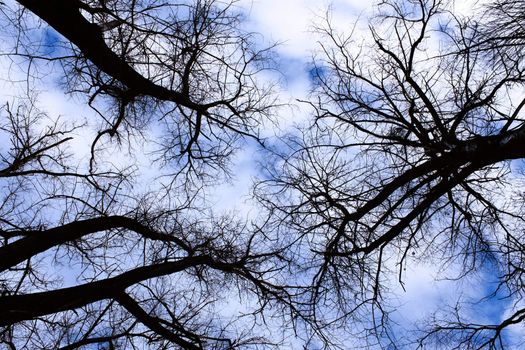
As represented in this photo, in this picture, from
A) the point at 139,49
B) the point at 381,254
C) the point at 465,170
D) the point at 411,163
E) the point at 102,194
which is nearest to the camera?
the point at 465,170

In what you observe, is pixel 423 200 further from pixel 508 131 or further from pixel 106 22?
pixel 106 22

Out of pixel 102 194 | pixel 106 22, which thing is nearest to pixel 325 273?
pixel 102 194

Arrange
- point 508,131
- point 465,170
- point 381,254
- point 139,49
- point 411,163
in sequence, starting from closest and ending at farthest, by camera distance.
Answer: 1. point 508,131
2. point 465,170
3. point 411,163
4. point 381,254
5. point 139,49

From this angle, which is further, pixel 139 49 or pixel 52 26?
pixel 139 49

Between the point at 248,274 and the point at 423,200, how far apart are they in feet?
9.62

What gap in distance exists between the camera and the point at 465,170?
5.53m

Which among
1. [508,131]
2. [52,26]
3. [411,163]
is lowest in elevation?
[508,131]

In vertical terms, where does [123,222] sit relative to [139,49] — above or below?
below

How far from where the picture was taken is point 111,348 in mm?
6500

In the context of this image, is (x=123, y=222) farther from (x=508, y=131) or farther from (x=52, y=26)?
(x=508, y=131)

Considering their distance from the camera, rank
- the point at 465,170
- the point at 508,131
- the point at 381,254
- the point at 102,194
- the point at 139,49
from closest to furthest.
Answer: the point at 508,131, the point at 465,170, the point at 381,254, the point at 139,49, the point at 102,194

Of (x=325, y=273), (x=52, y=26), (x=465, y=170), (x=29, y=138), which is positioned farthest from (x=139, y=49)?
(x=465, y=170)

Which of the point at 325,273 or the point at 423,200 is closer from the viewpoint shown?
the point at 423,200

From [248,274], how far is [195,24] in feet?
12.6
